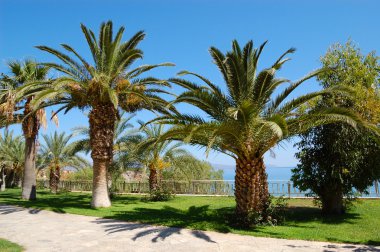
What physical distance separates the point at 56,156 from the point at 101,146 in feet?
44.7

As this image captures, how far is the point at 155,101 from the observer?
16.5 m

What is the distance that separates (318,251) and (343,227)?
3.44m

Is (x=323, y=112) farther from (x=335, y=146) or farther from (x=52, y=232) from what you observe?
(x=52, y=232)

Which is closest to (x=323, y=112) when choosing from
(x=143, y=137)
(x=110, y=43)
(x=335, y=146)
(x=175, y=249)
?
(x=335, y=146)

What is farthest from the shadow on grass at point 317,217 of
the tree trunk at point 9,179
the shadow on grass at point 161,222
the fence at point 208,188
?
the tree trunk at point 9,179

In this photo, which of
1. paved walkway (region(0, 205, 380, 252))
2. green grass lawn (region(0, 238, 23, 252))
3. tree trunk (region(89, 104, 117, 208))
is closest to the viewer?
green grass lawn (region(0, 238, 23, 252))

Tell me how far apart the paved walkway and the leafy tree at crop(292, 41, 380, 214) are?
4.35 metres

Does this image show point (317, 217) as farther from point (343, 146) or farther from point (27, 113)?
point (27, 113)

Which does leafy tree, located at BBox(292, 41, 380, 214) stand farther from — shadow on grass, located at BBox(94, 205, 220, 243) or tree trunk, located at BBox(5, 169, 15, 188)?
tree trunk, located at BBox(5, 169, 15, 188)

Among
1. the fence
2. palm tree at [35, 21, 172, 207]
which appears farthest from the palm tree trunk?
palm tree at [35, 21, 172, 207]

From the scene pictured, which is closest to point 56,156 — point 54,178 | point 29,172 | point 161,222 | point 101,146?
point 54,178

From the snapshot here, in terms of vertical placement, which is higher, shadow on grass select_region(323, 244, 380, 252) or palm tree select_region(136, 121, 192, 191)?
palm tree select_region(136, 121, 192, 191)

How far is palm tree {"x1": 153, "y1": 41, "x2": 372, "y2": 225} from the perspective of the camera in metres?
10.4

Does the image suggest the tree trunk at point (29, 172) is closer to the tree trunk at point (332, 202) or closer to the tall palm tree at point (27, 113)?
the tall palm tree at point (27, 113)
